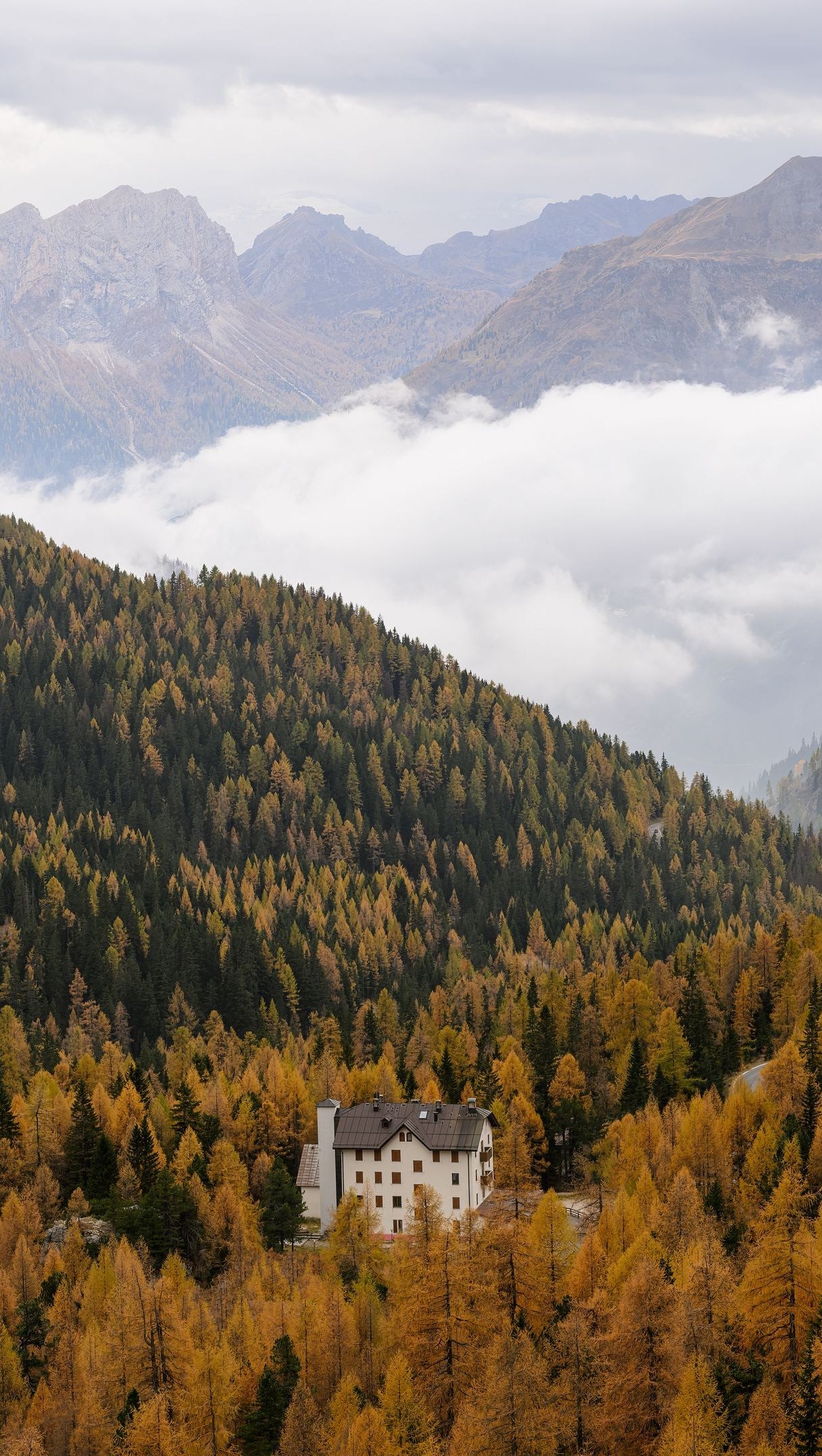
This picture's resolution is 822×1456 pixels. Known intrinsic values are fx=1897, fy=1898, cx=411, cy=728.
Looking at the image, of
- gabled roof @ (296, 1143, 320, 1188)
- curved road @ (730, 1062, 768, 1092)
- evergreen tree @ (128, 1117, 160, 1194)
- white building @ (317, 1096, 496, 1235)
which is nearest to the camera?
white building @ (317, 1096, 496, 1235)

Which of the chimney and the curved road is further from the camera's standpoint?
the curved road

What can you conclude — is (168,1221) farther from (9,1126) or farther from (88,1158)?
(9,1126)

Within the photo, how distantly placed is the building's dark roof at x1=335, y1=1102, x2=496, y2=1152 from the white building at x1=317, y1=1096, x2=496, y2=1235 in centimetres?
4

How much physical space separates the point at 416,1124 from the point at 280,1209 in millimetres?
10468

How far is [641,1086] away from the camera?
13525 centimetres

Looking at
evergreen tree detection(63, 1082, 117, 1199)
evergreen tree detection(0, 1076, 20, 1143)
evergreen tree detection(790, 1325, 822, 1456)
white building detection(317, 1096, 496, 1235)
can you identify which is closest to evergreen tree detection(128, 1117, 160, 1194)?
evergreen tree detection(63, 1082, 117, 1199)

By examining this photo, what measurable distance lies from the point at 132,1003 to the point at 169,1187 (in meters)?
75.6

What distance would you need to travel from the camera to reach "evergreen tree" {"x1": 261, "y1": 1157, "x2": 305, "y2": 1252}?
392 ft

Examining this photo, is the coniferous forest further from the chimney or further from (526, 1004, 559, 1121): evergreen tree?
the chimney

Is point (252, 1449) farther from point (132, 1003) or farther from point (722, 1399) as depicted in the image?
point (132, 1003)

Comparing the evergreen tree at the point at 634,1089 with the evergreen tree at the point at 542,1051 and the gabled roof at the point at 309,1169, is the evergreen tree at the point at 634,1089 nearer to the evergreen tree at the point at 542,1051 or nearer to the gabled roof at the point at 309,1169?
the evergreen tree at the point at 542,1051

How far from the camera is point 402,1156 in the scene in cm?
12394

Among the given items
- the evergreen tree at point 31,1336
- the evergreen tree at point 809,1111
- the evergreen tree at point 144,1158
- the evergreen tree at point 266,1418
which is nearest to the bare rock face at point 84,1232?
the evergreen tree at point 144,1158

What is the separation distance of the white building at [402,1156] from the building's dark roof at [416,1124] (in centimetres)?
4
